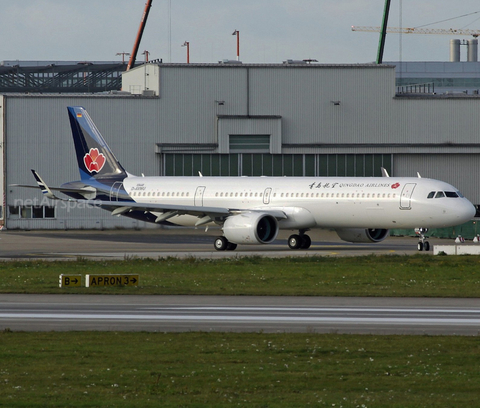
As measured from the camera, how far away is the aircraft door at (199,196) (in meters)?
49.3

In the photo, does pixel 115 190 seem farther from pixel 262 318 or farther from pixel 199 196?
pixel 262 318

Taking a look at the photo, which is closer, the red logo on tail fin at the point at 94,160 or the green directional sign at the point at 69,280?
the green directional sign at the point at 69,280

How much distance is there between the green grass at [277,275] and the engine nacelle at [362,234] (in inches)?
350

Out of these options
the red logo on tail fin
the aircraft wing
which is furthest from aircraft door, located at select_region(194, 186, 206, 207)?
the red logo on tail fin

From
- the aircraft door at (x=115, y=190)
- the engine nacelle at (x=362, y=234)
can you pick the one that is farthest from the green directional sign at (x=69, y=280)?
the aircraft door at (x=115, y=190)

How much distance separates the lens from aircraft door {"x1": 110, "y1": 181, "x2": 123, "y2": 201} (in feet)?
172

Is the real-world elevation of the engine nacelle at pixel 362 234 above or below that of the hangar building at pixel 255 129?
below

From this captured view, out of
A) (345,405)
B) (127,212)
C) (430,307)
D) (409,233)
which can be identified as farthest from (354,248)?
(345,405)

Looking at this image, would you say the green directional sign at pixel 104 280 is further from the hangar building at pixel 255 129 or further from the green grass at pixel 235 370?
the hangar building at pixel 255 129

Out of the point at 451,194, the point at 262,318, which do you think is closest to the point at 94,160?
the point at 451,194

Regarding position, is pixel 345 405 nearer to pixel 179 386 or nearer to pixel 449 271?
pixel 179 386

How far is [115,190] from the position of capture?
52625 mm

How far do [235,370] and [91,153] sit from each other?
4322 cm

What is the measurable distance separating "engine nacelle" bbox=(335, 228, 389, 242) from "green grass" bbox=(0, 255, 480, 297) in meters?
8.88
